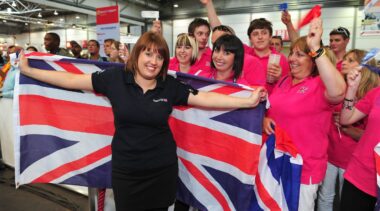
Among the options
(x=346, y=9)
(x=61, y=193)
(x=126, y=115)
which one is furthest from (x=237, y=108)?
(x=346, y=9)

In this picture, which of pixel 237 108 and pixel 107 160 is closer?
pixel 237 108

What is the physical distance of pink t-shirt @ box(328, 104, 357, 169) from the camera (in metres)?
2.21

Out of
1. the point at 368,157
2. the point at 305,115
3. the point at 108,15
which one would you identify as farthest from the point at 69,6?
the point at 368,157

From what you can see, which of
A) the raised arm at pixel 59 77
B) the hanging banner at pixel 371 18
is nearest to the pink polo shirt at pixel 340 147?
the hanging banner at pixel 371 18

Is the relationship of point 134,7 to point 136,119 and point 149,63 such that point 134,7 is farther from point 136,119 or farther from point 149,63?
point 136,119

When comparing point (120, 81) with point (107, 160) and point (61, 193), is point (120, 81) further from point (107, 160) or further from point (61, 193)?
point (61, 193)

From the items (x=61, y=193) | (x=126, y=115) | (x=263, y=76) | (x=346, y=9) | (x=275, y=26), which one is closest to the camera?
(x=126, y=115)

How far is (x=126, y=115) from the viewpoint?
61.4 inches

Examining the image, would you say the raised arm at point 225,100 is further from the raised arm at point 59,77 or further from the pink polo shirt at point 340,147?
the pink polo shirt at point 340,147

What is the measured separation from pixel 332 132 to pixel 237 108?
1.02m

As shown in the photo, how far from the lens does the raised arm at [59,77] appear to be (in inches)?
66.5

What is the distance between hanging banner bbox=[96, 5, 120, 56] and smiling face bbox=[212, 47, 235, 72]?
3952 mm

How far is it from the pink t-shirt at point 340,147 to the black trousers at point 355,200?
54 cm

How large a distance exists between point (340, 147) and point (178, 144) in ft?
4.12
